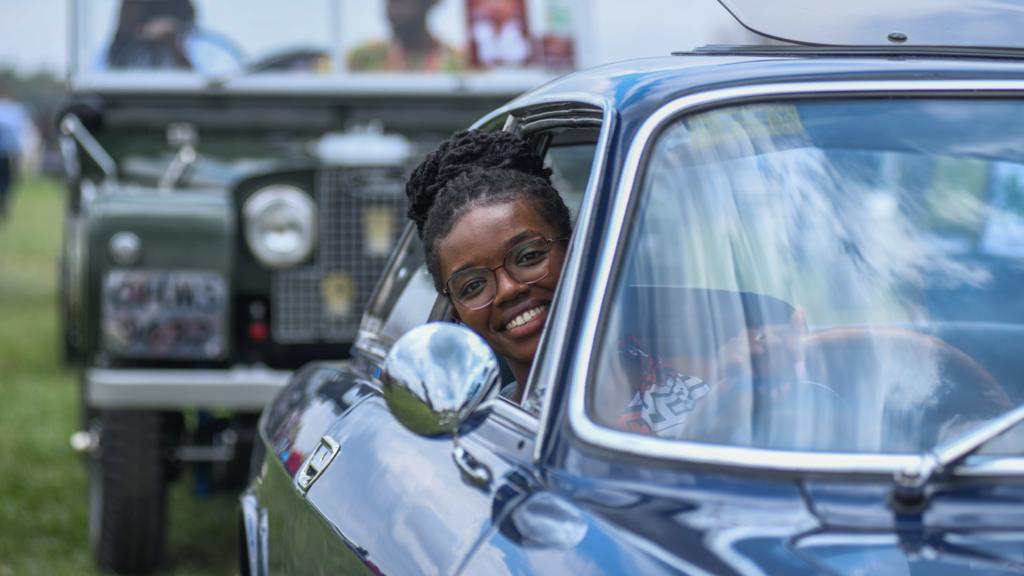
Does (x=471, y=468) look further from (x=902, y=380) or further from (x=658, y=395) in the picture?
(x=902, y=380)

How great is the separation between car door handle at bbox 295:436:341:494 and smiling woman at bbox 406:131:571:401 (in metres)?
0.29

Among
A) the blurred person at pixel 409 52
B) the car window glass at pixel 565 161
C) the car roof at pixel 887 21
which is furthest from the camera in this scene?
the blurred person at pixel 409 52

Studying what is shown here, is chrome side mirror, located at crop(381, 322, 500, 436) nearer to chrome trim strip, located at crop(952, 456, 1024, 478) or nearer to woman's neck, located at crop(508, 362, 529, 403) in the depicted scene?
woman's neck, located at crop(508, 362, 529, 403)

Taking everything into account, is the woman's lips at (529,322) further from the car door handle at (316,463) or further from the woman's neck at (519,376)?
the car door handle at (316,463)

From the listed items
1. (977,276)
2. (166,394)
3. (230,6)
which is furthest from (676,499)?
(230,6)

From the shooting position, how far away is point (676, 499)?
6.35 ft

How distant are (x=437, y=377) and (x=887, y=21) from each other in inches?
37.8

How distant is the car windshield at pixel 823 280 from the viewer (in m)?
2.06

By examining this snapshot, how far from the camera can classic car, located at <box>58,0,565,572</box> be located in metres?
5.47

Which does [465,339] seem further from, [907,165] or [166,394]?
[166,394]

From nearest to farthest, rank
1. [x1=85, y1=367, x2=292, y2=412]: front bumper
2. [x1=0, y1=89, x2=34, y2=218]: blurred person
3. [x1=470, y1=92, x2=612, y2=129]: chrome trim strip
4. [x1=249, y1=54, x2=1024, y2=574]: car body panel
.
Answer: [x1=249, y1=54, x2=1024, y2=574]: car body panel → [x1=470, y1=92, x2=612, y2=129]: chrome trim strip → [x1=85, y1=367, x2=292, y2=412]: front bumper → [x1=0, y1=89, x2=34, y2=218]: blurred person

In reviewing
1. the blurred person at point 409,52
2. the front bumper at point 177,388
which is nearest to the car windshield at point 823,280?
the front bumper at point 177,388

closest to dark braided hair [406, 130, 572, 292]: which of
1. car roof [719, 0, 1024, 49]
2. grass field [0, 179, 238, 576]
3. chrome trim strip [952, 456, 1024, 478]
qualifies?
car roof [719, 0, 1024, 49]

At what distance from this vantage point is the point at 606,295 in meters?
2.13
